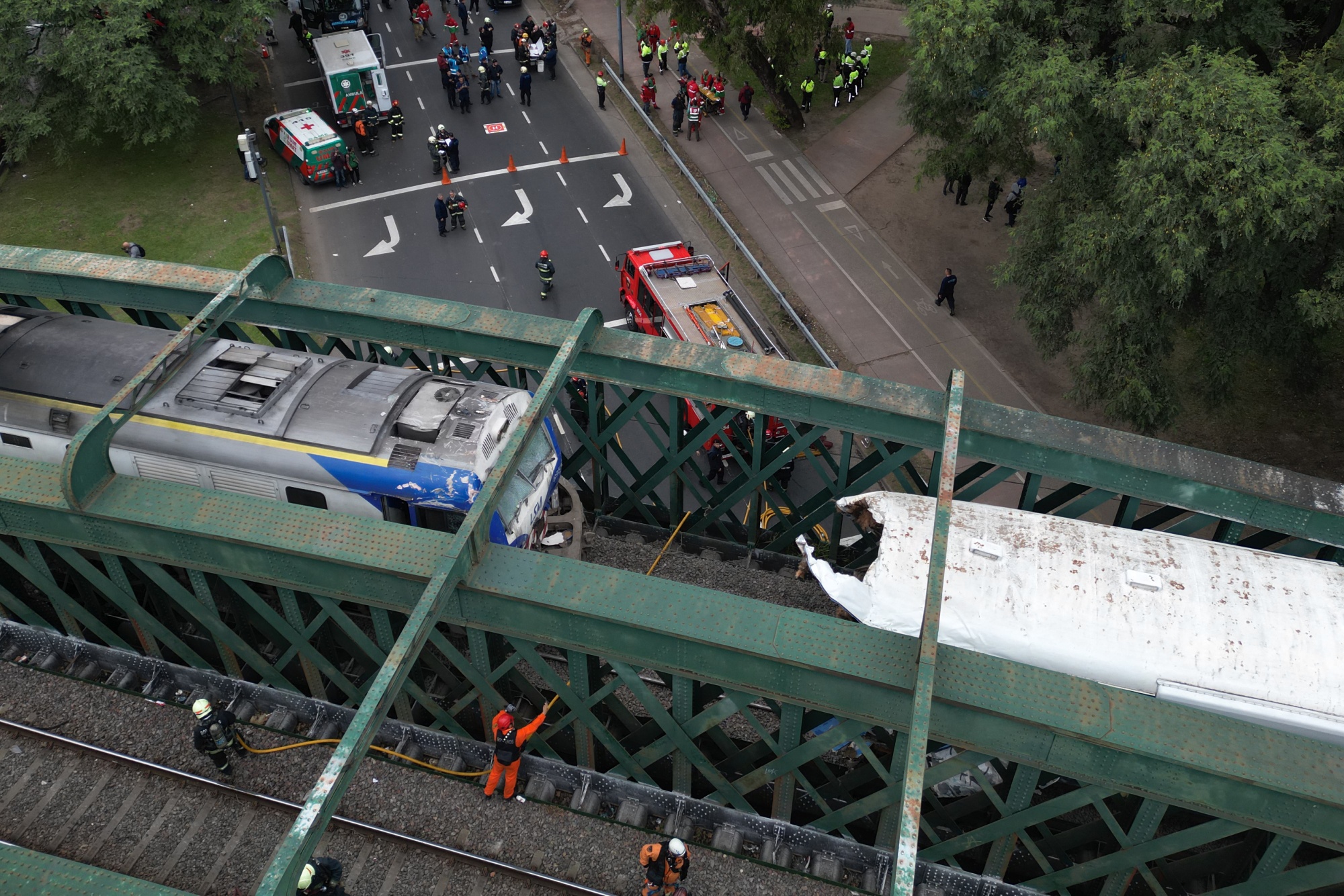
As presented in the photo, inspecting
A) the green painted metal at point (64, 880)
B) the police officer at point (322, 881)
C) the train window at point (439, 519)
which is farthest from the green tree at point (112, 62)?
the green painted metal at point (64, 880)

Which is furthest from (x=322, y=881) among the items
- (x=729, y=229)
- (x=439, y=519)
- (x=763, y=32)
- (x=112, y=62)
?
(x=763, y=32)

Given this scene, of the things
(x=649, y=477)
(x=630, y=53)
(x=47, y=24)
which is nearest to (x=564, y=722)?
(x=649, y=477)

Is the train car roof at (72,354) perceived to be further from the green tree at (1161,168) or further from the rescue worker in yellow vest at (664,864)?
the green tree at (1161,168)

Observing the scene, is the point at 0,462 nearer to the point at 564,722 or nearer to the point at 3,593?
the point at 3,593

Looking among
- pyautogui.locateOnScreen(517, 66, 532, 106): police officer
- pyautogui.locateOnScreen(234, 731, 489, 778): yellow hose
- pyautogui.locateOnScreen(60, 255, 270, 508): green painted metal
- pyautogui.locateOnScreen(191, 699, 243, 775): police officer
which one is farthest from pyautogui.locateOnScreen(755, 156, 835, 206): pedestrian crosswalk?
pyautogui.locateOnScreen(191, 699, 243, 775): police officer

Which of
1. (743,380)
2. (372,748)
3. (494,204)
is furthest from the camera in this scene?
(494,204)

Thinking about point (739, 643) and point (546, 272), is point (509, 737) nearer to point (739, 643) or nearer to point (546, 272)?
point (739, 643)
